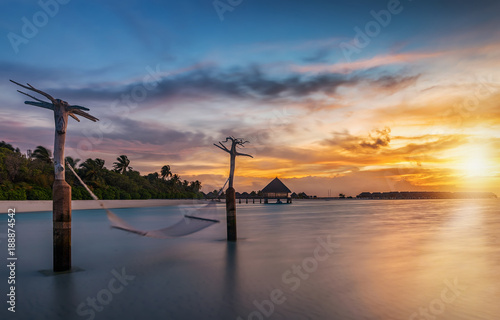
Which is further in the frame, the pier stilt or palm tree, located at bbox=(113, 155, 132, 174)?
palm tree, located at bbox=(113, 155, 132, 174)

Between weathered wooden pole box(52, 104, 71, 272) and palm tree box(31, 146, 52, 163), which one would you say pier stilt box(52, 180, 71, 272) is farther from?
palm tree box(31, 146, 52, 163)

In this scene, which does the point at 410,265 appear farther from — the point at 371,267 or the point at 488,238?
the point at 488,238

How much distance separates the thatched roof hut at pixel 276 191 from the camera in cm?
14425

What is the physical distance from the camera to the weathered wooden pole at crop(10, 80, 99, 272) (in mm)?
11062

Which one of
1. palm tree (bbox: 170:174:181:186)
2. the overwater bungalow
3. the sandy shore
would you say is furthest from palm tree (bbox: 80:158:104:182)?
the overwater bungalow

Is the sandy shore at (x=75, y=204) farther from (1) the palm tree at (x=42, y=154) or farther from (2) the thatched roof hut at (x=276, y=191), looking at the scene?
(2) the thatched roof hut at (x=276, y=191)

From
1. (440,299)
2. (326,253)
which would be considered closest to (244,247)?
(326,253)

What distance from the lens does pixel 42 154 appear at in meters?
69.5

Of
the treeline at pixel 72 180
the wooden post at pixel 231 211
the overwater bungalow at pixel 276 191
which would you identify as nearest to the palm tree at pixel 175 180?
the treeline at pixel 72 180

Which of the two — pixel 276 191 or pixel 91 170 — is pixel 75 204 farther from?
pixel 276 191

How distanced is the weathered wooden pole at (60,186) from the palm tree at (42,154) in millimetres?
64678

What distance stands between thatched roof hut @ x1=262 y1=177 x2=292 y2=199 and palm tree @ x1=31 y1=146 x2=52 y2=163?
88084mm

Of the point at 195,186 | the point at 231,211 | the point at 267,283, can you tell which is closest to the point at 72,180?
the point at 231,211

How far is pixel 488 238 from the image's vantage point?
994 inches
